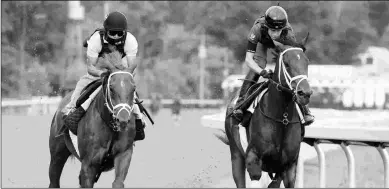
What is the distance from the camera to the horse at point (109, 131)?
7508 mm

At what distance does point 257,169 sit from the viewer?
7.71 metres

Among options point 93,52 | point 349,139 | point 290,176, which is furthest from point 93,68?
point 349,139

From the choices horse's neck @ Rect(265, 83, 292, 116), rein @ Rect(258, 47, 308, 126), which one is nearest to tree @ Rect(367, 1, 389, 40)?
horse's neck @ Rect(265, 83, 292, 116)

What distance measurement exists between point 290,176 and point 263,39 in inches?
53.6

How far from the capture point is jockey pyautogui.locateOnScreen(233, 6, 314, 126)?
790cm

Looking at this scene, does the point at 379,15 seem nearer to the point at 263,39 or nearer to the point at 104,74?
the point at 263,39

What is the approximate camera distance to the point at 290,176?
7.62 meters

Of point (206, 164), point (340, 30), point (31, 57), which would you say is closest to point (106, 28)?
point (206, 164)

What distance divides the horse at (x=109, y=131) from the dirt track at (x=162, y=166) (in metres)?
4.66

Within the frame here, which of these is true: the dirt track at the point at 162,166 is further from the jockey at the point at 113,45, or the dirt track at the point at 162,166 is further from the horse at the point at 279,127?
the horse at the point at 279,127

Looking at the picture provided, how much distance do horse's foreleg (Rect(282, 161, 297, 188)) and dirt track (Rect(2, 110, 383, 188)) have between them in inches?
198

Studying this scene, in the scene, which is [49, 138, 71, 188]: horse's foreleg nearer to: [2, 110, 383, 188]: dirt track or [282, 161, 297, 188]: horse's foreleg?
[282, 161, 297, 188]: horse's foreleg

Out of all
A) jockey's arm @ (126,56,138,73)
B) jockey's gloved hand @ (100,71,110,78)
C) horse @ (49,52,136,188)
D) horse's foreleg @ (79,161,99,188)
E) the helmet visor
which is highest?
the helmet visor

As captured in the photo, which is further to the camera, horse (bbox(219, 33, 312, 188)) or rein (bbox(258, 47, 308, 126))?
horse (bbox(219, 33, 312, 188))
